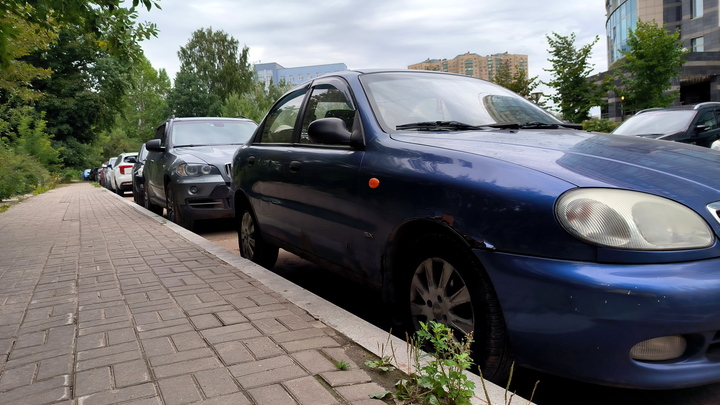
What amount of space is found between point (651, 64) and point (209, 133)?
2318 cm

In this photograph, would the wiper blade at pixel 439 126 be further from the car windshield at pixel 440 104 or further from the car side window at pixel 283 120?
Answer: the car side window at pixel 283 120

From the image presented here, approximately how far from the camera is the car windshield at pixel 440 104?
11.4 ft

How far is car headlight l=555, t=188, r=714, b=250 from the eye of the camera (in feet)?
6.90

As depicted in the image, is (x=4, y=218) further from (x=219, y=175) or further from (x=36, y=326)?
(x=36, y=326)

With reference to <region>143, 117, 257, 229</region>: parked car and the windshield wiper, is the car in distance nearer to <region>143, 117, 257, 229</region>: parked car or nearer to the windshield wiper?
the windshield wiper

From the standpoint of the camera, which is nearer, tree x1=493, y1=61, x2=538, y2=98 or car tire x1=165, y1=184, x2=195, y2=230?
car tire x1=165, y1=184, x2=195, y2=230

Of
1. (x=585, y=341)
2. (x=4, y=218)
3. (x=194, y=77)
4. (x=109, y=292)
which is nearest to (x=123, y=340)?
(x=109, y=292)

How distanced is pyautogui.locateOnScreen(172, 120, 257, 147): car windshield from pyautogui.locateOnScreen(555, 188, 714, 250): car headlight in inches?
295

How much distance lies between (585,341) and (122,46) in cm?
856

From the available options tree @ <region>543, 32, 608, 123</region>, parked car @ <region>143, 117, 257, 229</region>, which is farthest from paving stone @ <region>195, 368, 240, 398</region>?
tree @ <region>543, 32, 608, 123</region>

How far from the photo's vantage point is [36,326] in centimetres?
342

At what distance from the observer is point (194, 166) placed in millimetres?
7914

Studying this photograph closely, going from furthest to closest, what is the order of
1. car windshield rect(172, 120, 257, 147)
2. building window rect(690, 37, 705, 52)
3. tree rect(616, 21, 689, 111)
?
building window rect(690, 37, 705, 52) → tree rect(616, 21, 689, 111) → car windshield rect(172, 120, 257, 147)

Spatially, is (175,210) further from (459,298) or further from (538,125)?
(459,298)
